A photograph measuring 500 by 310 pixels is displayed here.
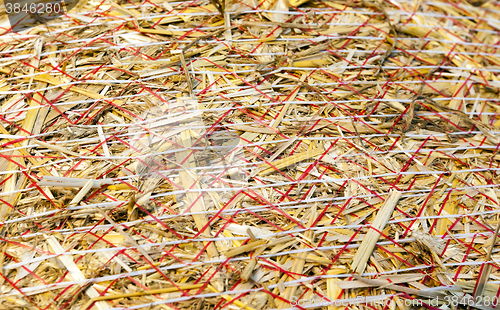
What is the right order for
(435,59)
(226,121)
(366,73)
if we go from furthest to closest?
1. (435,59)
2. (366,73)
3. (226,121)

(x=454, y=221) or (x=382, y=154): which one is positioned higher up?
(x=382, y=154)

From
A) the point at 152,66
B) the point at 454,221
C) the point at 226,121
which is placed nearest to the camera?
the point at 454,221

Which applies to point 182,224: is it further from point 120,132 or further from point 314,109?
point 314,109

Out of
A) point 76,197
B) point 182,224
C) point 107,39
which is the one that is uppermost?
point 107,39

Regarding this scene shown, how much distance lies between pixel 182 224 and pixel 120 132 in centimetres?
58

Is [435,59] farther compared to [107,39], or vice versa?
[435,59]

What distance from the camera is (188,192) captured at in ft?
4.84

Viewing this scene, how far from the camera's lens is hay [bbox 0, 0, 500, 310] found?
135cm

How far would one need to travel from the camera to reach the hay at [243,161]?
4.42ft

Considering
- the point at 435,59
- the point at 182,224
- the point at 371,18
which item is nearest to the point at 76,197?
the point at 182,224

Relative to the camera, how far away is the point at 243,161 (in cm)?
158

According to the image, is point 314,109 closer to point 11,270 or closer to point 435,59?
point 435,59

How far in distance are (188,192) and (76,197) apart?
0.50 meters

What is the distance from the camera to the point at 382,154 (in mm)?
1667
